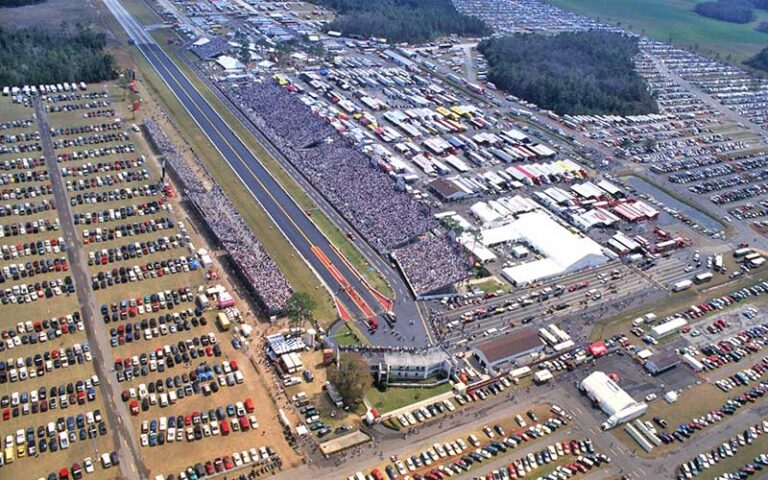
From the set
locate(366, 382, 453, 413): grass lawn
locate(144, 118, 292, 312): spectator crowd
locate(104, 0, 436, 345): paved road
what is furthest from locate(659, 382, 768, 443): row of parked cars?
locate(144, 118, 292, 312): spectator crowd

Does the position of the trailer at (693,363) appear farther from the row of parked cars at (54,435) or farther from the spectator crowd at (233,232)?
the row of parked cars at (54,435)

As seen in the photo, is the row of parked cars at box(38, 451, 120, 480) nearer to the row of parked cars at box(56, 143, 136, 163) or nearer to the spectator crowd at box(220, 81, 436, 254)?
the spectator crowd at box(220, 81, 436, 254)

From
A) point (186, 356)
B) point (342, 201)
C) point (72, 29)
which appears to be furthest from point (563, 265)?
point (72, 29)

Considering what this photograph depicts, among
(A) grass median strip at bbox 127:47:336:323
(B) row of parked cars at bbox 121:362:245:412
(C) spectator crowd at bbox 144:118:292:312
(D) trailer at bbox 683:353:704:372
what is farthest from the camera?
(A) grass median strip at bbox 127:47:336:323

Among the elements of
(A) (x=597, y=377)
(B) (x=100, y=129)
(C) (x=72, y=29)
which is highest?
(C) (x=72, y=29)

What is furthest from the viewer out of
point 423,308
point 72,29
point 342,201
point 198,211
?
point 72,29

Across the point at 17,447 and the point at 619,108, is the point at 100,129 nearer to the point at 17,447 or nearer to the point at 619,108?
the point at 17,447

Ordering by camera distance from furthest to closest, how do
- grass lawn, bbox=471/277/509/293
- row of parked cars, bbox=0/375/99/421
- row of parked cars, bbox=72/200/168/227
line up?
row of parked cars, bbox=72/200/168/227
grass lawn, bbox=471/277/509/293
row of parked cars, bbox=0/375/99/421
